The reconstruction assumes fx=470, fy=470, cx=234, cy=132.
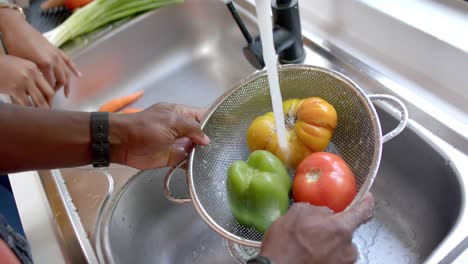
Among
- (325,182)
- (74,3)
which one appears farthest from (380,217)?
(74,3)

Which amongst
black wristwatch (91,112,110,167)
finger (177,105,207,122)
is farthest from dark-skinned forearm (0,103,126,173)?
finger (177,105,207,122)

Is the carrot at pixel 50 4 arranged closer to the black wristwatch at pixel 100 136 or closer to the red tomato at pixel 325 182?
the black wristwatch at pixel 100 136

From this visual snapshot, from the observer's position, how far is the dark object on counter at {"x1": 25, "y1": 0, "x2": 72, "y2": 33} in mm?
1135

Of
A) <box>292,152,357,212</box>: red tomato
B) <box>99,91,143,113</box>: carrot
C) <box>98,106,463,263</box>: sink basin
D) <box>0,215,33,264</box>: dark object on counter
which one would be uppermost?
<box>292,152,357,212</box>: red tomato

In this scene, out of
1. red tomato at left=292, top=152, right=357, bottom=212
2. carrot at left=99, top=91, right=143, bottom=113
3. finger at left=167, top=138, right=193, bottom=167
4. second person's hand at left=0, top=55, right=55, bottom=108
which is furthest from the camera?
carrot at left=99, top=91, right=143, bottom=113

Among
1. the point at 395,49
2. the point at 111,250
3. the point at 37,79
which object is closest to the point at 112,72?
the point at 37,79

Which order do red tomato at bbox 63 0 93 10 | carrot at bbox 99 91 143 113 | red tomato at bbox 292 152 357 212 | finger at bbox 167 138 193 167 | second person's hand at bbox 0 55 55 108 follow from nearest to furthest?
red tomato at bbox 292 152 357 212 → finger at bbox 167 138 193 167 → second person's hand at bbox 0 55 55 108 → carrot at bbox 99 91 143 113 → red tomato at bbox 63 0 93 10

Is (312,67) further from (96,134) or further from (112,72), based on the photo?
(112,72)

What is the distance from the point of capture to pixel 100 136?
2.02 ft

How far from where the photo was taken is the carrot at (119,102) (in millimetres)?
999

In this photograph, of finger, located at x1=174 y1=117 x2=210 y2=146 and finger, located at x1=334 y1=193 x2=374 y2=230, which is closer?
finger, located at x1=334 y1=193 x2=374 y2=230

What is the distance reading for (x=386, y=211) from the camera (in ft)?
2.46

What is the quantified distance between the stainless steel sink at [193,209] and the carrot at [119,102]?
0.06 feet

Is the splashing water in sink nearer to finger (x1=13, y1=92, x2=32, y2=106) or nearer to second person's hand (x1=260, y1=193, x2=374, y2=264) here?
second person's hand (x1=260, y1=193, x2=374, y2=264)
